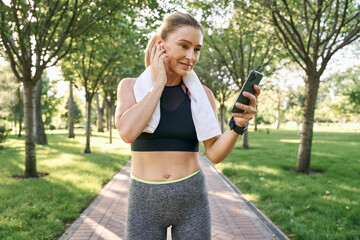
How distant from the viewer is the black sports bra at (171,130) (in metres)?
1.56

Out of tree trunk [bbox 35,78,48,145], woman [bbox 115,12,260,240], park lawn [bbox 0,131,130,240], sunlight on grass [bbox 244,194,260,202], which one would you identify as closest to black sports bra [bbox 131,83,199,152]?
woman [bbox 115,12,260,240]

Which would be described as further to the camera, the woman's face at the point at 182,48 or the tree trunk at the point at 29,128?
the tree trunk at the point at 29,128

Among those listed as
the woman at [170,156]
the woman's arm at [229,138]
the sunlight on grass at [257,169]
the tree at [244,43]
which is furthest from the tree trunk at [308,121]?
the woman at [170,156]

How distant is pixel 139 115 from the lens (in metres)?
1.44

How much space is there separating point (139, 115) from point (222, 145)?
1.73 ft

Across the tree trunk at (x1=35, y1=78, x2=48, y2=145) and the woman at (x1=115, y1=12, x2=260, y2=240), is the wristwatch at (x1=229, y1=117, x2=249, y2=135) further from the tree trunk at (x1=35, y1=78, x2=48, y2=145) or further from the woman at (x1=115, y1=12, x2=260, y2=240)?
the tree trunk at (x1=35, y1=78, x2=48, y2=145)

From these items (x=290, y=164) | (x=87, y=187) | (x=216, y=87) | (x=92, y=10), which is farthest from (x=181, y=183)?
(x=216, y=87)

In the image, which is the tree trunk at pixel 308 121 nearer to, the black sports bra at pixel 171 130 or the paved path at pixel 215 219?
the paved path at pixel 215 219

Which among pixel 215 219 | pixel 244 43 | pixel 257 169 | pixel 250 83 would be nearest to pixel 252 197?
pixel 215 219

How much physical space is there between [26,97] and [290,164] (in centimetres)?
890

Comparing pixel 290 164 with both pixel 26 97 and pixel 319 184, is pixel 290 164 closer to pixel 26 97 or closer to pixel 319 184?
pixel 319 184

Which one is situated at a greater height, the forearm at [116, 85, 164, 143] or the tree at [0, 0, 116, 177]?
the tree at [0, 0, 116, 177]

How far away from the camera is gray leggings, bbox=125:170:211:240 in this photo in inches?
61.0

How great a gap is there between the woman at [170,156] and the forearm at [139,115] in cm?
5
